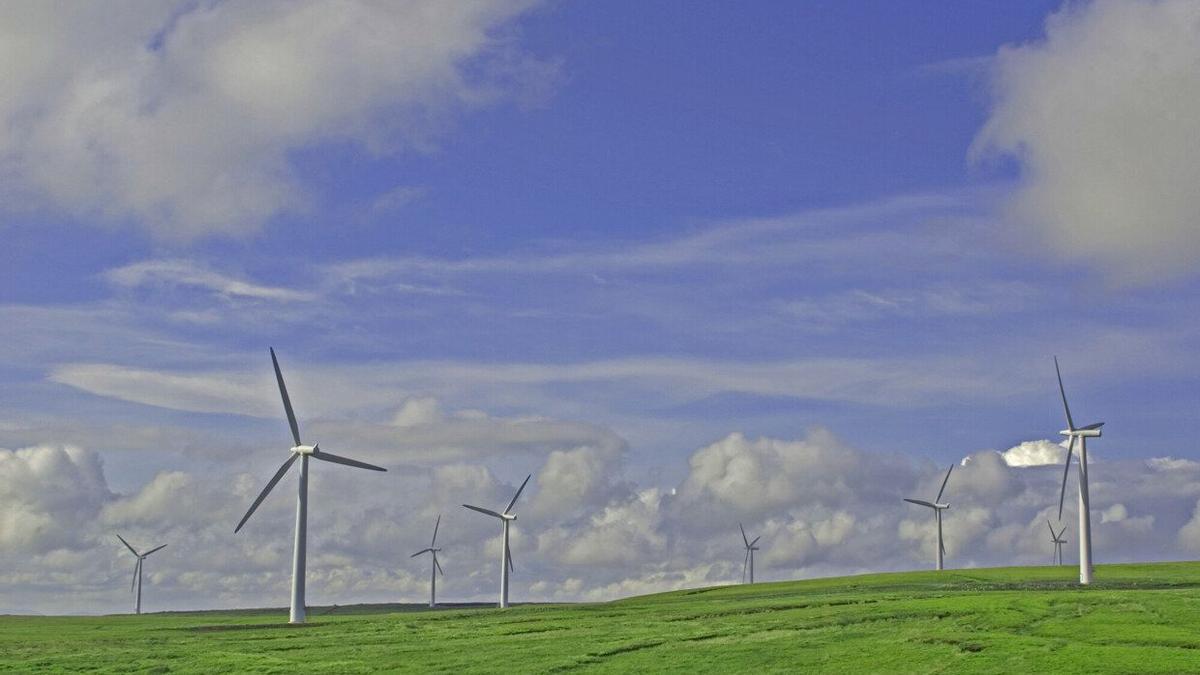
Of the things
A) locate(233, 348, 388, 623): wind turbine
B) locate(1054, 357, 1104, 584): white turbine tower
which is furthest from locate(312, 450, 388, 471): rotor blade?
locate(1054, 357, 1104, 584): white turbine tower

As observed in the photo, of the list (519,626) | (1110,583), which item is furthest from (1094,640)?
(1110,583)

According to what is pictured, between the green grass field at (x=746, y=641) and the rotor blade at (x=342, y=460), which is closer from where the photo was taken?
the green grass field at (x=746, y=641)

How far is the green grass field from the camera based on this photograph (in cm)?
6862

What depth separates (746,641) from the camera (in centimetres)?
8131

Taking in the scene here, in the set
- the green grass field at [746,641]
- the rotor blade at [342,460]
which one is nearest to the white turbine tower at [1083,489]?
the green grass field at [746,641]

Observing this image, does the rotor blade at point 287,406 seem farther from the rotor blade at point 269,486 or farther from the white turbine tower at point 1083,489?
the white turbine tower at point 1083,489

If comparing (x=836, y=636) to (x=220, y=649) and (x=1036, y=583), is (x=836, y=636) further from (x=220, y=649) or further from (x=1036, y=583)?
(x=1036, y=583)

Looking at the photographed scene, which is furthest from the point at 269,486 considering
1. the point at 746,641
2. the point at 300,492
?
the point at 746,641

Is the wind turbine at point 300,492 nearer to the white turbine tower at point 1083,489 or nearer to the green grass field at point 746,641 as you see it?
the green grass field at point 746,641

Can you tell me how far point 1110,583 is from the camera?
12369 cm

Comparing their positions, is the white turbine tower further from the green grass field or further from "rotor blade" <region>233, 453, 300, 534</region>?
"rotor blade" <region>233, 453, 300, 534</region>

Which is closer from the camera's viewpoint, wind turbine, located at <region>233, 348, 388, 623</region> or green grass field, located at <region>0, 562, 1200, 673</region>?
green grass field, located at <region>0, 562, 1200, 673</region>

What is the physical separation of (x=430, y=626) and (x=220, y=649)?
21.8 m

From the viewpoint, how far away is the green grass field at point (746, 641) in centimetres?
6862
